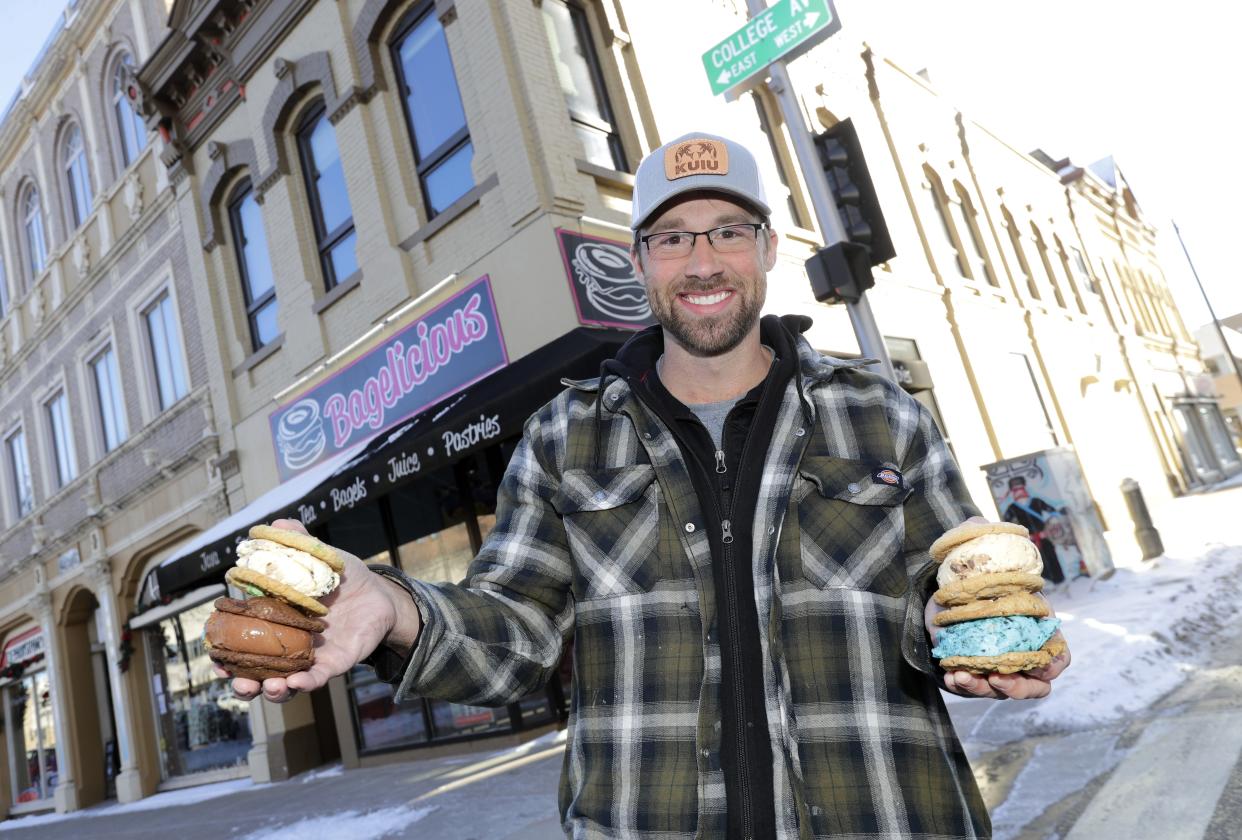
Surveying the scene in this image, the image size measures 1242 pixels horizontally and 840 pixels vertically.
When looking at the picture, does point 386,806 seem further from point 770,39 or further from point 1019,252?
point 1019,252

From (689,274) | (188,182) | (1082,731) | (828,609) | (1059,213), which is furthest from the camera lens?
(1059,213)

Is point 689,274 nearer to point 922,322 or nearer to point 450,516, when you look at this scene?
point 450,516

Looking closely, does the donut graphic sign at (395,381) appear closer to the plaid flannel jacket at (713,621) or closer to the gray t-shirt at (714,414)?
the gray t-shirt at (714,414)

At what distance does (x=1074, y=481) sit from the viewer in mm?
10609

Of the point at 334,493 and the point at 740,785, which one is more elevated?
the point at 334,493

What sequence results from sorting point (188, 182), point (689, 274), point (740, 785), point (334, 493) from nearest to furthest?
point (740, 785)
point (689, 274)
point (334, 493)
point (188, 182)

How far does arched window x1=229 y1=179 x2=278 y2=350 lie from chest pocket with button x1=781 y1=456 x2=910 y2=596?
36.7ft

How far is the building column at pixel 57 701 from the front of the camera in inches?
627

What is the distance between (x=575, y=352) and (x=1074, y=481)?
7158mm

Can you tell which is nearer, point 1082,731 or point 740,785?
point 740,785

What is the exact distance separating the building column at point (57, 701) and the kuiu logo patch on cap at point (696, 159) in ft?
61.0

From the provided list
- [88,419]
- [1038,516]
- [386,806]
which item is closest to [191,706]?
[88,419]

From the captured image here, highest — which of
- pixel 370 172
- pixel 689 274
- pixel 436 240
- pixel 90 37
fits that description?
pixel 90 37

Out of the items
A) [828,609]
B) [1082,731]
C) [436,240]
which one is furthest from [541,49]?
[828,609]
